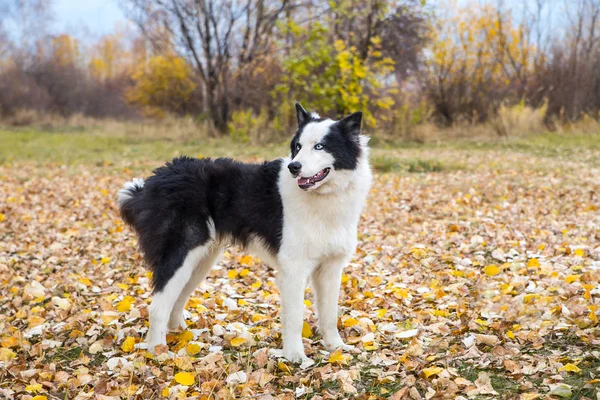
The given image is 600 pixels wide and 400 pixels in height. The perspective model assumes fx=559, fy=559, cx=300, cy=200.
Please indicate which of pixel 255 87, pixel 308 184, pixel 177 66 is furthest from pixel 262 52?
pixel 308 184

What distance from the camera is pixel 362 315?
4477mm

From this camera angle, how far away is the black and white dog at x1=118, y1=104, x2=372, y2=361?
3633 millimetres

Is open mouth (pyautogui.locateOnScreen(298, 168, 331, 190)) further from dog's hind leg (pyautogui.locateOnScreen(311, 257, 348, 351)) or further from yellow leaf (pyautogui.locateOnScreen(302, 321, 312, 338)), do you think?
yellow leaf (pyautogui.locateOnScreen(302, 321, 312, 338))

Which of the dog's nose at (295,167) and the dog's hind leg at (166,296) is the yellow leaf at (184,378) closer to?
the dog's hind leg at (166,296)

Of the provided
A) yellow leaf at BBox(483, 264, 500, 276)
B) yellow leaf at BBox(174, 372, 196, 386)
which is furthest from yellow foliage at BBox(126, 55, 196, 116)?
yellow leaf at BBox(174, 372, 196, 386)

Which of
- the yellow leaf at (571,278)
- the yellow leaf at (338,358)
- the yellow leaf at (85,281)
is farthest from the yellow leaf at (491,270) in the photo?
the yellow leaf at (85,281)

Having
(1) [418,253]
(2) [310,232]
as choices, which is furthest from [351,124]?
(1) [418,253]

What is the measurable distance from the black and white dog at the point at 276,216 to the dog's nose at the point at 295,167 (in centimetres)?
8

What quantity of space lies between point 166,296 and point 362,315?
1577 millimetres

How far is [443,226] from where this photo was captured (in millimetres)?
7191

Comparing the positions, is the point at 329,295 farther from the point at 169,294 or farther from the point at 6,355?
the point at 6,355

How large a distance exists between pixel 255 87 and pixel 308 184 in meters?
15.9

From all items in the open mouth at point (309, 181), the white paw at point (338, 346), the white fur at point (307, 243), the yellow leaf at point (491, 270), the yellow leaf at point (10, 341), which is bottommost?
the yellow leaf at point (10, 341)

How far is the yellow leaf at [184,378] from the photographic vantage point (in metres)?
3.37
